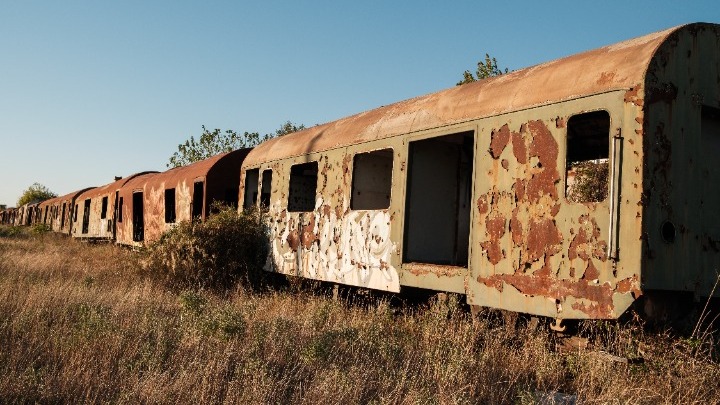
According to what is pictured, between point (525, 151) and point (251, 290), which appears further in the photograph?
point (251, 290)

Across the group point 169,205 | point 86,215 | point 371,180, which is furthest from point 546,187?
point 86,215

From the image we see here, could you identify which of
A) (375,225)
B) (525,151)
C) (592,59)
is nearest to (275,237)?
(375,225)

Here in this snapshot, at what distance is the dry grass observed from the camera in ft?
12.0

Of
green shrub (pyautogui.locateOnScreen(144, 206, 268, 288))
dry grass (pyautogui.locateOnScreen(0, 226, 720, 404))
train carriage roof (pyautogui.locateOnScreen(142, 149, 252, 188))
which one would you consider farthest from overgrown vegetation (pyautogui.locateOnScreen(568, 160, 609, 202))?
train carriage roof (pyautogui.locateOnScreen(142, 149, 252, 188))

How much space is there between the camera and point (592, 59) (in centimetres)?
473

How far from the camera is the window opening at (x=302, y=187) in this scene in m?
8.75

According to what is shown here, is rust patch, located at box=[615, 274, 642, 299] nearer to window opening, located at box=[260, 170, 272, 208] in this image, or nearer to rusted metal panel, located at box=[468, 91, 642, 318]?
rusted metal panel, located at box=[468, 91, 642, 318]

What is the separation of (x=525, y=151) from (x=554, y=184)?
0.46 meters

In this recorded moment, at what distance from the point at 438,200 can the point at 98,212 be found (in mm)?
15423

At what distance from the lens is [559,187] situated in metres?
4.61

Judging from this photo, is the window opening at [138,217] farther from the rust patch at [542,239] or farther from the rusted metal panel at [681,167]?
the rusted metal panel at [681,167]

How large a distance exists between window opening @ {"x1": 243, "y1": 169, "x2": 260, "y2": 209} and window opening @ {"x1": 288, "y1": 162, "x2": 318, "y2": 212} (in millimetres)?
1355

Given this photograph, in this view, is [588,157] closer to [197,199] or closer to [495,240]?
[495,240]

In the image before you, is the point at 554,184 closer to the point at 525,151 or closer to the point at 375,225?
the point at 525,151
